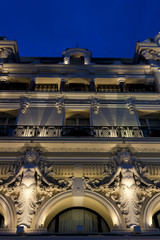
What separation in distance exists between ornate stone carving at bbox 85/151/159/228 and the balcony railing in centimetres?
181

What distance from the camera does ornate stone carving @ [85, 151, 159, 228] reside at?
24.2 feet

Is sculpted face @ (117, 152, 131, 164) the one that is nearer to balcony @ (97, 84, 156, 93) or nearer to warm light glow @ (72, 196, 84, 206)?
warm light glow @ (72, 196, 84, 206)

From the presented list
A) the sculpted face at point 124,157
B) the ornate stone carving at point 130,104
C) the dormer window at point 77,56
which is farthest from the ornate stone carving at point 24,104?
the dormer window at point 77,56

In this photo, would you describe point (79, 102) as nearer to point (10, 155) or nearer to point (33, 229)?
point (10, 155)

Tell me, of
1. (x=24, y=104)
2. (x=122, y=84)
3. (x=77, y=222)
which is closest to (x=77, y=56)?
(x=122, y=84)

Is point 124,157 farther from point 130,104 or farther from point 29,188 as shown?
point 130,104

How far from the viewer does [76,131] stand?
34.0 ft

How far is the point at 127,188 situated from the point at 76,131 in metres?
3.56

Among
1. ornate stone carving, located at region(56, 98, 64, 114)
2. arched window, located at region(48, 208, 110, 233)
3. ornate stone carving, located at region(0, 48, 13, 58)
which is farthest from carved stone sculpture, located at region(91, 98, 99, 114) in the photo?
ornate stone carving, located at region(0, 48, 13, 58)

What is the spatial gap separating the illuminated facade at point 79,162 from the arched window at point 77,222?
3 centimetres

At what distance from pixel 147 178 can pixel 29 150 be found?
4.61 meters

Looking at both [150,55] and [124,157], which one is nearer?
[124,157]

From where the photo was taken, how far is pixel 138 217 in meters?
7.29

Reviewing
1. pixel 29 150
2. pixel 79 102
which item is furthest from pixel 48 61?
pixel 29 150
